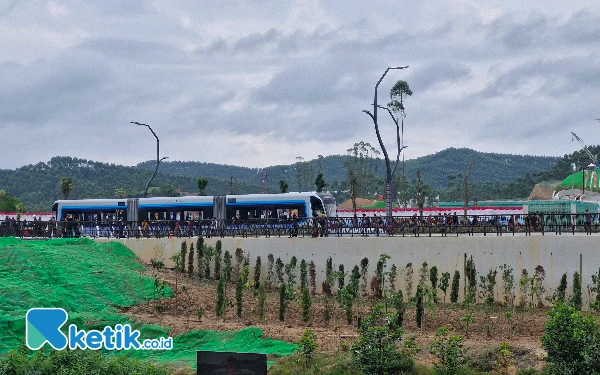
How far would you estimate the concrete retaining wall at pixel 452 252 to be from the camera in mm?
31969

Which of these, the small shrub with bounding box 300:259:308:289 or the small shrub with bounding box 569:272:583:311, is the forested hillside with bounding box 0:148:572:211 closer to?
the small shrub with bounding box 300:259:308:289

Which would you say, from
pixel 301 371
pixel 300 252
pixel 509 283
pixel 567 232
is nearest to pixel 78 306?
pixel 301 371

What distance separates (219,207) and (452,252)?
54.8 feet

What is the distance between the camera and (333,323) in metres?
27.4

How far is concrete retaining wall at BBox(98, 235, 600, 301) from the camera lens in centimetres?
3197

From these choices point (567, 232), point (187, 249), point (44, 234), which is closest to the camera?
point (567, 232)

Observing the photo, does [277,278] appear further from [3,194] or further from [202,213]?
[3,194]

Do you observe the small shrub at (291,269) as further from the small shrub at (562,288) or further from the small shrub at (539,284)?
the small shrub at (562,288)

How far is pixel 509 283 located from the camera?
29.8 m

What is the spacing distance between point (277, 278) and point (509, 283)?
10.5 metres

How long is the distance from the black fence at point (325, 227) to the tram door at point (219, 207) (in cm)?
457

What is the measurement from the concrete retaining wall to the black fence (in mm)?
1129

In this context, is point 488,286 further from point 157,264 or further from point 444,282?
point 157,264

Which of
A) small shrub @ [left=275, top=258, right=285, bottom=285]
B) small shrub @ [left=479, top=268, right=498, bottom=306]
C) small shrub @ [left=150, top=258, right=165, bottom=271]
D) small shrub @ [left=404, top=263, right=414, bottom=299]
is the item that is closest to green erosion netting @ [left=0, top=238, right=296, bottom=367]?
small shrub @ [left=150, top=258, right=165, bottom=271]
